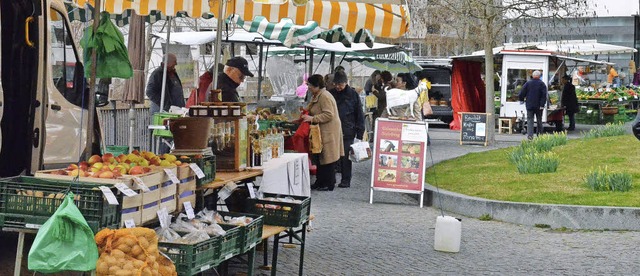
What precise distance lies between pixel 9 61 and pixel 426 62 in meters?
32.6

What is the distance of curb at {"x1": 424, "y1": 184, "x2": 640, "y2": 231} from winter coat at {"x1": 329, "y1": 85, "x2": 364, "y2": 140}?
11.3 ft

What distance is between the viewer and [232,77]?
44.5 feet

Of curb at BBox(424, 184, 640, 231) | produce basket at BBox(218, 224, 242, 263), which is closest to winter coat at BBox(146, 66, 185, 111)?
curb at BBox(424, 184, 640, 231)

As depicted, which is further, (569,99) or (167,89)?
(569,99)

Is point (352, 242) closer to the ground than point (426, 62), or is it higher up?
closer to the ground

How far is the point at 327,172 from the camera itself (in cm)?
1695

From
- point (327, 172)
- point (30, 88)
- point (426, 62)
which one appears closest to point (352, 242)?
point (30, 88)

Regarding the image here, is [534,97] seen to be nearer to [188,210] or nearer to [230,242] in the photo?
[188,210]

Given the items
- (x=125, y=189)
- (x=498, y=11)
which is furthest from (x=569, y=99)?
(x=125, y=189)

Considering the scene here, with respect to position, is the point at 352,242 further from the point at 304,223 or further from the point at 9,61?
the point at 9,61

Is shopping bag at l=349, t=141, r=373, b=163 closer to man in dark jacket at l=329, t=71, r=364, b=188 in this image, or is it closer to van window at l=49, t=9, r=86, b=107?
man in dark jacket at l=329, t=71, r=364, b=188

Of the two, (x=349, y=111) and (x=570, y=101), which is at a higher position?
(x=570, y=101)

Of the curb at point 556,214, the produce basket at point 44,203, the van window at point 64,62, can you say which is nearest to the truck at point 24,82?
the van window at point 64,62

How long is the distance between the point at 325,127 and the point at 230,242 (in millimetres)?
8783
